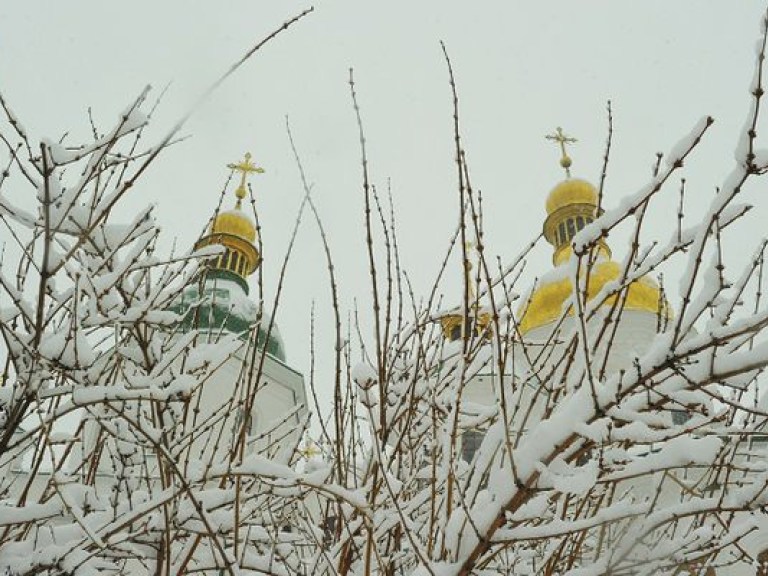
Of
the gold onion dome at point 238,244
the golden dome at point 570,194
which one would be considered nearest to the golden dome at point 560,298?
the golden dome at point 570,194

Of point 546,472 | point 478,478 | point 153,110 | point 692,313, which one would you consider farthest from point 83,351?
point 692,313

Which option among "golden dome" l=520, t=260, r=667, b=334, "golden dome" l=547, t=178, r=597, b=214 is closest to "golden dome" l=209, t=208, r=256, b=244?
"golden dome" l=520, t=260, r=667, b=334

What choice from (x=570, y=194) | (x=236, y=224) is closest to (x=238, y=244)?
(x=236, y=224)

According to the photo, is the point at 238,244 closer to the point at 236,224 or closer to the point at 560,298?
the point at 236,224

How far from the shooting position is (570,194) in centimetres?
2006

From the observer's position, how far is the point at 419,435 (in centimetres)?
297

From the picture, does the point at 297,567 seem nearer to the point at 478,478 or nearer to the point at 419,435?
the point at 419,435

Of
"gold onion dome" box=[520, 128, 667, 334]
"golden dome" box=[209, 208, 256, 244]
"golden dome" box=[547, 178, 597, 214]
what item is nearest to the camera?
"gold onion dome" box=[520, 128, 667, 334]

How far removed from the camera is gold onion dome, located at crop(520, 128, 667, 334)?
15.7 m

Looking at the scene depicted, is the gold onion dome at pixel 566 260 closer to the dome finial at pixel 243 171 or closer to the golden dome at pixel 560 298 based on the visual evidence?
the golden dome at pixel 560 298

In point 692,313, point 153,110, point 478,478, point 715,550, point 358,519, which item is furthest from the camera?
point 358,519

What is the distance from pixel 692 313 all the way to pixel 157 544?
1993 mm

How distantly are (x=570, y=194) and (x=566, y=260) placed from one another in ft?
6.24

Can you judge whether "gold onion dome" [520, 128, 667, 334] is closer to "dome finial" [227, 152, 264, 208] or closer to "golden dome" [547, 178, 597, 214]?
"golden dome" [547, 178, 597, 214]
